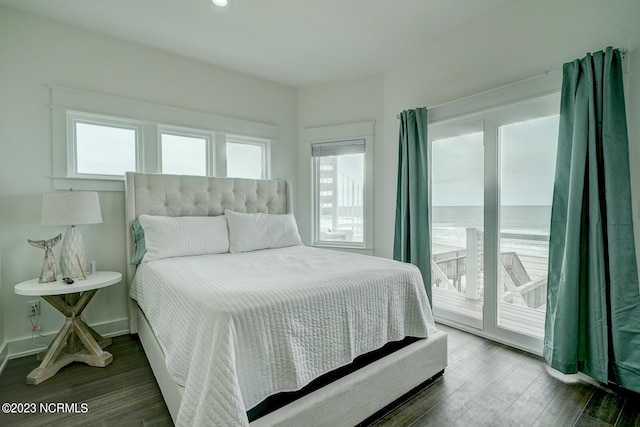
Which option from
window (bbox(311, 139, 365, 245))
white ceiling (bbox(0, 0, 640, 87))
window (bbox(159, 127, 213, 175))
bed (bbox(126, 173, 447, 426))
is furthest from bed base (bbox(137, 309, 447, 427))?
white ceiling (bbox(0, 0, 640, 87))

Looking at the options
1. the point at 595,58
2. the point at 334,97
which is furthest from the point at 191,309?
the point at 334,97

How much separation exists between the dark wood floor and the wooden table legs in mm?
60

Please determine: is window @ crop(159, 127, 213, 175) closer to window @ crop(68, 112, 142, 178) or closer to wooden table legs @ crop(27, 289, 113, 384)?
window @ crop(68, 112, 142, 178)

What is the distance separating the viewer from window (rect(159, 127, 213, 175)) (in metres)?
3.14

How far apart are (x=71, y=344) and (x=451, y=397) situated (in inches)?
108

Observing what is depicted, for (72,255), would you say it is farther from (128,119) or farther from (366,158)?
(366,158)

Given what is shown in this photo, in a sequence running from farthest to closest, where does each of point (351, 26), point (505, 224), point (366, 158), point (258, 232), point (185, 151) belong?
point (366, 158) → point (185, 151) → point (258, 232) → point (351, 26) → point (505, 224)

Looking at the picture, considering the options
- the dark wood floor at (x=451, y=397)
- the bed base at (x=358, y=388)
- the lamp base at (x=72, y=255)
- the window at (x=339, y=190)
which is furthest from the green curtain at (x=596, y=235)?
the lamp base at (x=72, y=255)

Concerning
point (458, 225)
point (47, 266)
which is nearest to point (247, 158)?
point (47, 266)

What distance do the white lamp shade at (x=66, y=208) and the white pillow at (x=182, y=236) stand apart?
0.41 metres

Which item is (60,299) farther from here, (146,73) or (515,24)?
(515,24)

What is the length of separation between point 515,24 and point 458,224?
171 cm

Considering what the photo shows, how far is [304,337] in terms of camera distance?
1.41m

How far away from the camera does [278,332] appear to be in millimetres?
1323
